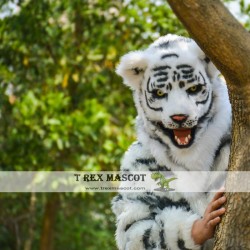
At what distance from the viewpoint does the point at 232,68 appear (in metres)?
2.23

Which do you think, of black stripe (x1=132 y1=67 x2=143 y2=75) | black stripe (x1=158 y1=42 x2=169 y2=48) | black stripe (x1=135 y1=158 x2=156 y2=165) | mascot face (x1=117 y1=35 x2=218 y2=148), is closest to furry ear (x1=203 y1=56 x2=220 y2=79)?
mascot face (x1=117 y1=35 x2=218 y2=148)

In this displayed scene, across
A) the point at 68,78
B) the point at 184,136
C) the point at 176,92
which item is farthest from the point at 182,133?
the point at 68,78

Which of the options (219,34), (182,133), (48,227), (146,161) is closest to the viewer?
(219,34)

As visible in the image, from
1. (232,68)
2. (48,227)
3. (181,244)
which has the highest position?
(48,227)

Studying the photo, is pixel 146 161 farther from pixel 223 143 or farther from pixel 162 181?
pixel 223 143

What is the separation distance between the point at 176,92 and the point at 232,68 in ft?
2.47

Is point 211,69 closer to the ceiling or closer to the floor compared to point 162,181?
closer to the ceiling

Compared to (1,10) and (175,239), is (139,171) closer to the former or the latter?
(175,239)

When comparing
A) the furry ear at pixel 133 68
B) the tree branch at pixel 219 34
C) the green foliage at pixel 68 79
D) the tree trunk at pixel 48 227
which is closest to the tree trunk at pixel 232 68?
the tree branch at pixel 219 34

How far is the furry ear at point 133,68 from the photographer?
123 inches

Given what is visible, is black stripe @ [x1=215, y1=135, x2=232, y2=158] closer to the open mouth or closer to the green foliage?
the open mouth

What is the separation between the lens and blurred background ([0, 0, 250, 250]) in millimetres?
6777

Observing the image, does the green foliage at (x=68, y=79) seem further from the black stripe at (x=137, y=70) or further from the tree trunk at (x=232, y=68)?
the tree trunk at (x=232, y=68)

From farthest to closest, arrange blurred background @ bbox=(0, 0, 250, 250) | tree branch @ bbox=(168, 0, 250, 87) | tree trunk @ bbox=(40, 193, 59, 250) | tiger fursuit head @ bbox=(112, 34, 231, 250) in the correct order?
tree trunk @ bbox=(40, 193, 59, 250) → blurred background @ bbox=(0, 0, 250, 250) → tiger fursuit head @ bbox=(112, 34, 231, 250) → tree branch @ bbox=(168, 0, 250, 87)
